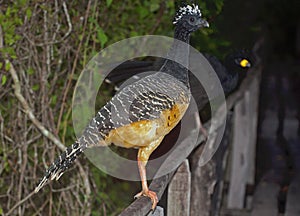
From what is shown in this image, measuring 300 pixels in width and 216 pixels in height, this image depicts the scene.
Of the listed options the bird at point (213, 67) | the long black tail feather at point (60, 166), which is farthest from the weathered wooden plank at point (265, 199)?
the long black tail feather at point (60, 166)

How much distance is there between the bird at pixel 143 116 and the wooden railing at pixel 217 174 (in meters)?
0.22

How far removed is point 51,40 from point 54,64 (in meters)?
0.22

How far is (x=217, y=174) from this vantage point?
163 inches

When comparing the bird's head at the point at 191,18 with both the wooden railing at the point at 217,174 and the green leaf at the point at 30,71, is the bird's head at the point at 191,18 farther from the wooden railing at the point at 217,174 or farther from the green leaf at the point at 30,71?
the green leaf at the point at 30,71

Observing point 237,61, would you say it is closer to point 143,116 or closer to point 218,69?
point 218,69

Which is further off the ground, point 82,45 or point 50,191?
point 82,45

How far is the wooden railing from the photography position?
3148 mm

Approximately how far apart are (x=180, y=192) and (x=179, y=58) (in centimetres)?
61

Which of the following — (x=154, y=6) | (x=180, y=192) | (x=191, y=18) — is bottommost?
(x=180, y=192)

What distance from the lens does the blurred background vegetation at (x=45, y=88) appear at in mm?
3805

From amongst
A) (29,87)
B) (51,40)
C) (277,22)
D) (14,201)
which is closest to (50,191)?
(14,201)

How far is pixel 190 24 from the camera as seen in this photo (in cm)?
306

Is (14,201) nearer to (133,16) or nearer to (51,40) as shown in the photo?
(51,40)

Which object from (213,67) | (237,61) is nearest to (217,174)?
(213,67)
